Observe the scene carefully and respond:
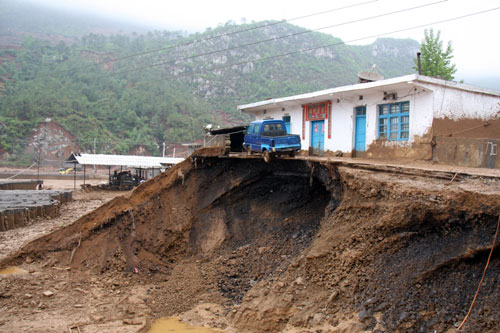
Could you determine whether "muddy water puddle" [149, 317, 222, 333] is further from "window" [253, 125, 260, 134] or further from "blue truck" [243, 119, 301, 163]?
"window" [253, 125, 260, 134]

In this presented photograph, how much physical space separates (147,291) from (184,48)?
265ft

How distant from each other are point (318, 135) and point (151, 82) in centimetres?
6010

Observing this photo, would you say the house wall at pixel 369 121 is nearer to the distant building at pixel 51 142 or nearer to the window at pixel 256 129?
the window at pixel 256 129

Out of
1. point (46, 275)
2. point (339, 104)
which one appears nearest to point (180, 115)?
point (339, 104)

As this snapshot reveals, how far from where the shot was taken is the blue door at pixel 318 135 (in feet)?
58.6

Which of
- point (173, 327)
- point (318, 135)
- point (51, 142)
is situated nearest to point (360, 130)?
point (318, 135)

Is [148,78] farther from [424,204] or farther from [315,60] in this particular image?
[424,204]

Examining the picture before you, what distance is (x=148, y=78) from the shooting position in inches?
2923

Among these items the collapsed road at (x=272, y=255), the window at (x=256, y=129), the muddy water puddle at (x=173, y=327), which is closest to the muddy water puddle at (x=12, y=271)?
the collapsed road at (x=272, y=255)

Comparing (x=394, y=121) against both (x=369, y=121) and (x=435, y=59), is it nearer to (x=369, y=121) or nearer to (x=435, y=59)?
(x=369, y=121)

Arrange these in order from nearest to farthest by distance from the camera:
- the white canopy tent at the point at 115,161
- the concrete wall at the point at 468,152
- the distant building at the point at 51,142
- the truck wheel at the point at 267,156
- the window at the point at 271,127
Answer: the concrete wall at the point at 468,152 → the truck wheel at the point at 267,156 → the window at the point at 271,127 → the white canopy tent at the point at 115,161 → the distant building at the point at 51,142

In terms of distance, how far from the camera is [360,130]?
16.0 m

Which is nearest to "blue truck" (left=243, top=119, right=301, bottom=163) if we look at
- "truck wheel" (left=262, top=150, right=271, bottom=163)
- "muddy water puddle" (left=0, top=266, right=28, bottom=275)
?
"truck wheel" (left=262, top=150, right=271, bottom=163)

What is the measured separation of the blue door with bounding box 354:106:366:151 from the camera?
15.8 m
